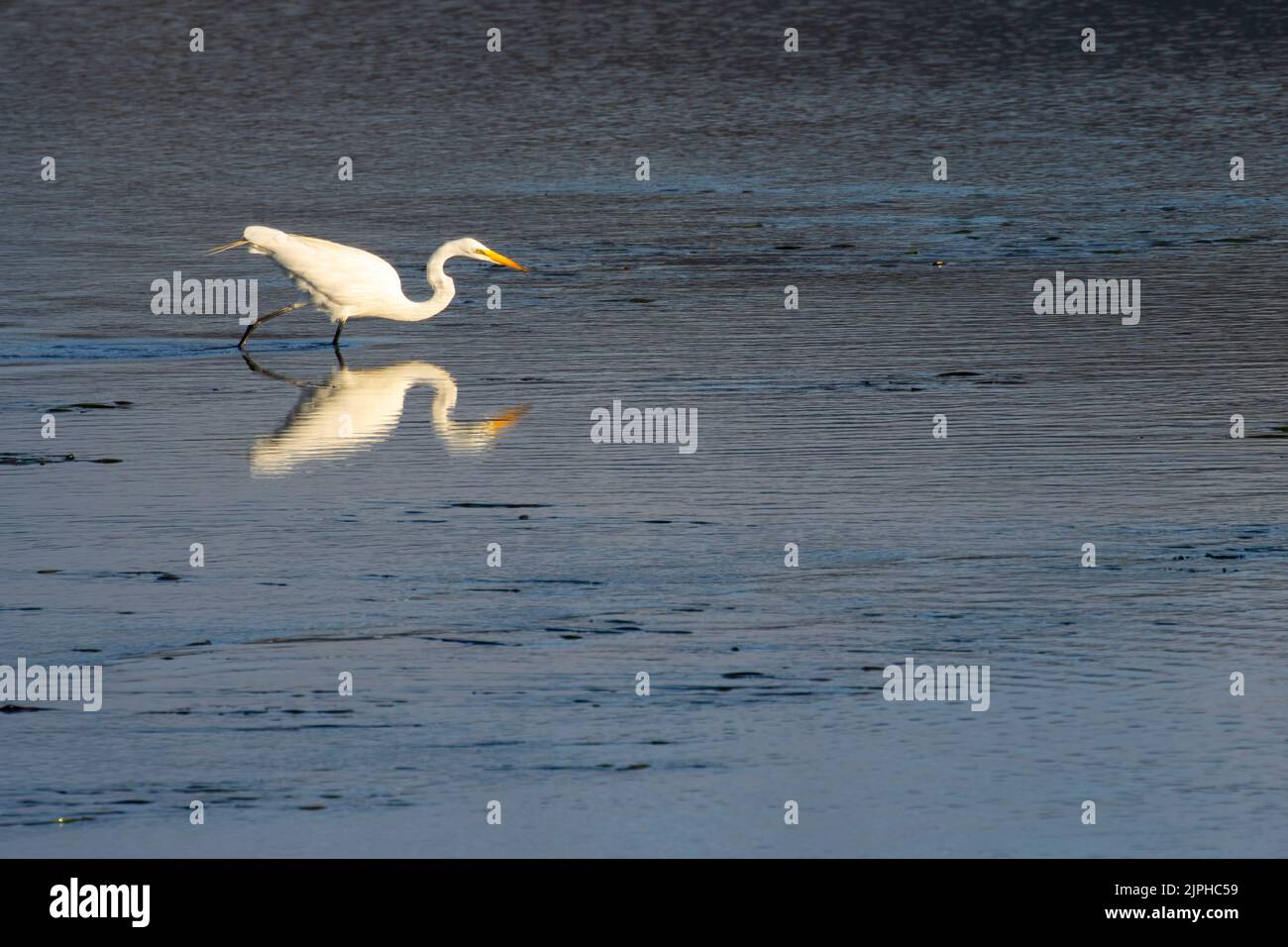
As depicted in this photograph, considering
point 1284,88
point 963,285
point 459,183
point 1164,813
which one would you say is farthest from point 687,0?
point 1164,813

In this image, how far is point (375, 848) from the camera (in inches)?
278

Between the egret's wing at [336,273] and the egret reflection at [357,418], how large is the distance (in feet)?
2.32

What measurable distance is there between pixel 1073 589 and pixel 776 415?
12.3 ft

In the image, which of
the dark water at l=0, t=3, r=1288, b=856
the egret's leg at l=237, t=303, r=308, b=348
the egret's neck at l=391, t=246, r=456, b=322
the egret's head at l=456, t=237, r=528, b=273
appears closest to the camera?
the dark water at l=0, t=3, r=1288, b=856

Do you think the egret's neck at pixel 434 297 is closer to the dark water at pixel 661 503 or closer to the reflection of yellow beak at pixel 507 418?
the dark water at pixel 661 503

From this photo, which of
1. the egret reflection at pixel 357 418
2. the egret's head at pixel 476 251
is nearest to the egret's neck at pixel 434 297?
the egret's head at pixel 476 251

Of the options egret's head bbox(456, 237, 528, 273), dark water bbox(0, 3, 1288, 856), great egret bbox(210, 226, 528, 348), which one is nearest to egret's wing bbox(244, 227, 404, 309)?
great egret bbox(210, 226, 528, 348)

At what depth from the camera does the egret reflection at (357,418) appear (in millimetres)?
12594

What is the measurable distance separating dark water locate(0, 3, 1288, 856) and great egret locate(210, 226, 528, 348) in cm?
35

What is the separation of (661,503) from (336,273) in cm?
532

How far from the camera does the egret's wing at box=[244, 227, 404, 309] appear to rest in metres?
16.0

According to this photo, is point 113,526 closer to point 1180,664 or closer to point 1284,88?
point 1180,664

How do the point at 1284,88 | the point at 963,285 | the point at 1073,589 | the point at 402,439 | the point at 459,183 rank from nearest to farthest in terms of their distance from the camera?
the point at 1073,589 → the point at 402,439 → the point at 963,285 → the point at 459,183 → the point at 1284,88

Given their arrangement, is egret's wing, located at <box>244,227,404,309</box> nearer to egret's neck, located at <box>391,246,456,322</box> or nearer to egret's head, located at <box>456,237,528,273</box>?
egret's neck, located at <box>391,246,456,322</box>
